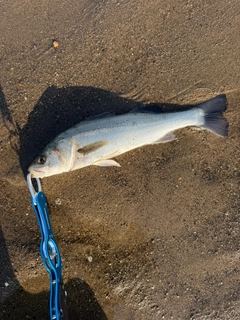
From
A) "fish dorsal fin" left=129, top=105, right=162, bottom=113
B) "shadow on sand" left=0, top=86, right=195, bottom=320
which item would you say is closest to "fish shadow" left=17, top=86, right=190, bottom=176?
"shadow on sand" left=0, top=86, right=195, bottom=320

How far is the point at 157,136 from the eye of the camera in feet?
14.1

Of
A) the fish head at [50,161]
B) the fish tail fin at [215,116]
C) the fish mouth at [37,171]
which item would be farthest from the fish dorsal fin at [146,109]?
the fish mouth at [37,171]

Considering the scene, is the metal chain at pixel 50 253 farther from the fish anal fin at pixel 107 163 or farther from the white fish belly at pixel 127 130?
the fish anal fin at pixel 107 163

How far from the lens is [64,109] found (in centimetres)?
452

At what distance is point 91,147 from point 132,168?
81 cm

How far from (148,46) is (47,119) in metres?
1.99

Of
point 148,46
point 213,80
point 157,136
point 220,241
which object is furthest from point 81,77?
point 220,241

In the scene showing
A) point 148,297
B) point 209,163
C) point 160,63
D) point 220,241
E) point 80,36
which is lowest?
point 148,297

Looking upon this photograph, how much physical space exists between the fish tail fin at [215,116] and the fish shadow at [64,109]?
427 mm

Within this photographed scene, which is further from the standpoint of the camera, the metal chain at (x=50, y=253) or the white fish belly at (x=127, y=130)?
the white fish belly at (x=127, y=130)

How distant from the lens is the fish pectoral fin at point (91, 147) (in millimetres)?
4086

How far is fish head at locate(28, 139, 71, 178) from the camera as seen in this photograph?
401 centimetres

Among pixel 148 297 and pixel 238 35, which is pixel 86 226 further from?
pixel 238 35

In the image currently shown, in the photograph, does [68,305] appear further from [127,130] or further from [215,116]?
[215,116]
